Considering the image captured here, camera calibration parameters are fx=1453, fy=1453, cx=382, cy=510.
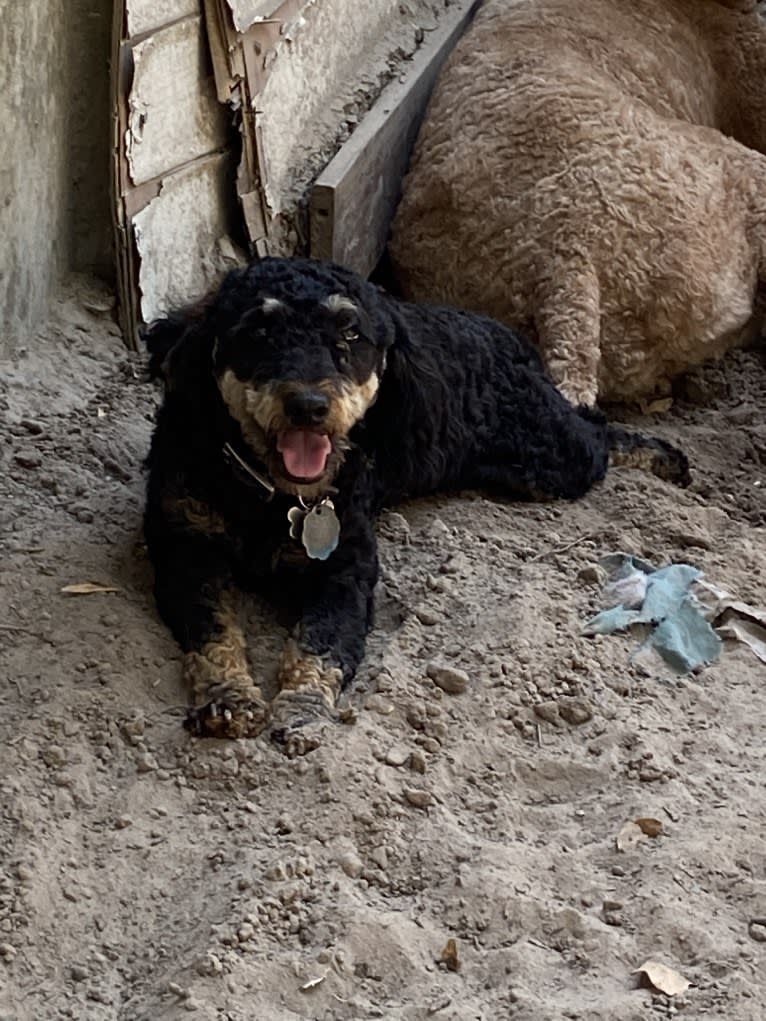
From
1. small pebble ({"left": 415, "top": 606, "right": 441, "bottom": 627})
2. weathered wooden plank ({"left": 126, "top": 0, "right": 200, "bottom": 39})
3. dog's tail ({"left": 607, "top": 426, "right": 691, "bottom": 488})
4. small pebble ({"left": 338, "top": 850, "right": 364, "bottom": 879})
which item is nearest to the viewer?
small pebble ({"left": 338, "top": 850, "right": 364, "bottom": 879})

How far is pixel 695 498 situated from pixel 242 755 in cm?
211

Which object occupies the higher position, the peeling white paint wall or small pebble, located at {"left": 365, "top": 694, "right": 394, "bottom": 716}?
the peeling white paint wall

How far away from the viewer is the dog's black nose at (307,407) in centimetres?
344

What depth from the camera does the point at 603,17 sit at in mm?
6000

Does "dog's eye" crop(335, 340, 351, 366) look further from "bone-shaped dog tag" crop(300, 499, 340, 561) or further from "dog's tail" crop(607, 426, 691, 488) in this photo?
"dog's tail" crop(607, 426, 691, 488)

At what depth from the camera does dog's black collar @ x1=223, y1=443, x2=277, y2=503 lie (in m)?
3.71

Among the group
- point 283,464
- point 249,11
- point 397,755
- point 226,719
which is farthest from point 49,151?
point 397,755

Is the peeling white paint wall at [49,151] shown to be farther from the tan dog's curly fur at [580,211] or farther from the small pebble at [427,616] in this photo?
the small pebble at [427,616]

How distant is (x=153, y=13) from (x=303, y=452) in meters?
1.71

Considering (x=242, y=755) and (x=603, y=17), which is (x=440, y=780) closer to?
(x=242, y=755)

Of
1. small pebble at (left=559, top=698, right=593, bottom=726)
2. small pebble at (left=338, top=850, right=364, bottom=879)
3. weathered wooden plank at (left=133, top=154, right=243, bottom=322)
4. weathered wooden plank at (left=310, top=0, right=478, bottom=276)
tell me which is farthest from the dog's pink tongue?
weathered wooden plank at (left=310, top=0, right=478, bottom=276)

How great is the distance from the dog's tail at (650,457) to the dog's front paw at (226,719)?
6.45ft

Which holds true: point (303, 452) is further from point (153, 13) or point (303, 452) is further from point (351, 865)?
point (153, 13)

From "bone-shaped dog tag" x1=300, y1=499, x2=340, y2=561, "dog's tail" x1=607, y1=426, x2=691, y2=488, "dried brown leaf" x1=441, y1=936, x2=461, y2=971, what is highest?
"bone-shaped dog tag" x1=300, y1=499, x2=340, y2=561
